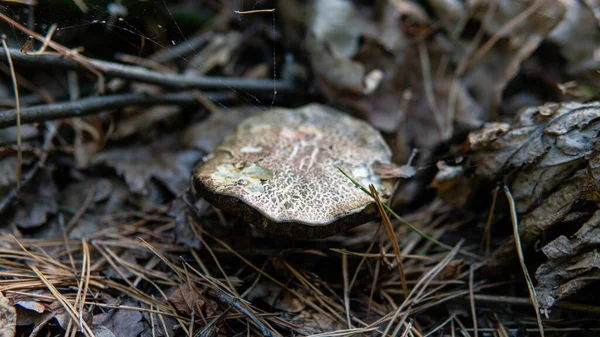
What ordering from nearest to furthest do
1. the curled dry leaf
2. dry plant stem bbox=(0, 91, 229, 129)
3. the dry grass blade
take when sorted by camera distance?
the dry grass blade < the curled dry leaf < dry plant stem bbox=(0, 91, 229, 129)

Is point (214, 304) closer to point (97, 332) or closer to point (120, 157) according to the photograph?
point (97, 332)

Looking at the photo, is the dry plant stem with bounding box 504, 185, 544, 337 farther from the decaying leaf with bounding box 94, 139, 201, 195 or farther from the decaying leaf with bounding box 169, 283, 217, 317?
the decaying leaf with bounding box 94, 139, 201, 195

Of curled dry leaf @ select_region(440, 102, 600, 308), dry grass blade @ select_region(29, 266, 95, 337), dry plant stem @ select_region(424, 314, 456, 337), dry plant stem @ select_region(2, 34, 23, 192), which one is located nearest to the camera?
dry grass blade @ select_region(29, 266, 95, 337)

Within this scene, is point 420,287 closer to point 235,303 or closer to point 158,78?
point 235,303

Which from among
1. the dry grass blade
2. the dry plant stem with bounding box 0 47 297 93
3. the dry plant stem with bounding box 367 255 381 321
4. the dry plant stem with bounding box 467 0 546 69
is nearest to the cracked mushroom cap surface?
the dry plant stem with bounding box 367 255 381 321

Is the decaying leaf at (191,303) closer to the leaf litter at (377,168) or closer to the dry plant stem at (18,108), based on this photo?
the leaf litter at (377,168)

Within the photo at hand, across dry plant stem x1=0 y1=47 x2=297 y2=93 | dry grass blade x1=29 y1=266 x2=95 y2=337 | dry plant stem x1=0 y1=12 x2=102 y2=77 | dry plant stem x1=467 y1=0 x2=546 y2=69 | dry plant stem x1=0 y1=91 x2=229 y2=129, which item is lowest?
dry grass blade x1=29 y1=266 x2=95 y2=337

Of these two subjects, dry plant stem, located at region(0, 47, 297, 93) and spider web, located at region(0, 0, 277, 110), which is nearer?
spider web, located at region(0, 0, 277, 110)

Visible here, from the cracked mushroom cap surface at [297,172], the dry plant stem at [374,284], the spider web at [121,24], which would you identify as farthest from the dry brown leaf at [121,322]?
the spider web at [121,24]
